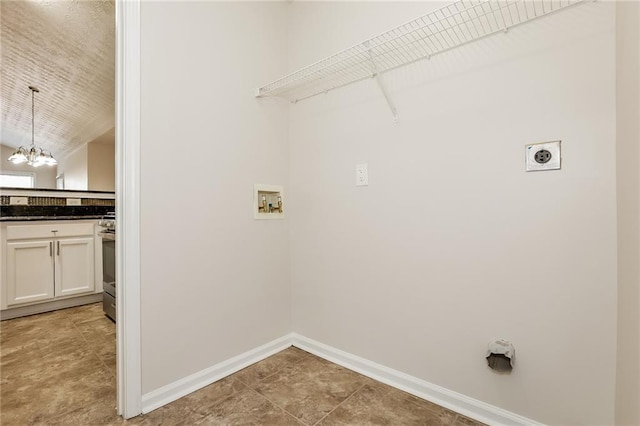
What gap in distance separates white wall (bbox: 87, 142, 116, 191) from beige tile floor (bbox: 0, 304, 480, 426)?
4.13 m

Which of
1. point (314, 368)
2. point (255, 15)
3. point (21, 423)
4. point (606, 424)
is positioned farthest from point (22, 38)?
point (606, 424)

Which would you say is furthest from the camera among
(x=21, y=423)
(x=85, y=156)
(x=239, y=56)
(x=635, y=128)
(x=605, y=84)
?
(x=85, y=156)

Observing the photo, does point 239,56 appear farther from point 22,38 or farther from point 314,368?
point 22,38

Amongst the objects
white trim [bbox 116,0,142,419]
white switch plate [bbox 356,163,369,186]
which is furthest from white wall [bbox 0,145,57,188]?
white switch plate [bbox 356,163,369,186]

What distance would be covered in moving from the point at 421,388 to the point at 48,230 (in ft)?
11.6

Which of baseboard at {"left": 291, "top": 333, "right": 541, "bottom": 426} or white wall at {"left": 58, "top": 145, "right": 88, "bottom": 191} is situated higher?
white wall at {"left": 58, "top": 145, "right": 88, "bottom": 191}

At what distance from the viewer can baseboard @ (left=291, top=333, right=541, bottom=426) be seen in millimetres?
1185

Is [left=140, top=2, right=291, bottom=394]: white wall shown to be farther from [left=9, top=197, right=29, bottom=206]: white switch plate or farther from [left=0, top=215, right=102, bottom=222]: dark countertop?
[left=9, top=197, right=29, bottom=206]: white switch plate

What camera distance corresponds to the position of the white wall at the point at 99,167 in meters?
5.20

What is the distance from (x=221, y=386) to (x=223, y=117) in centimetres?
146

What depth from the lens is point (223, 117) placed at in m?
1.62

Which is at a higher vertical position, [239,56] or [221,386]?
[239,56]

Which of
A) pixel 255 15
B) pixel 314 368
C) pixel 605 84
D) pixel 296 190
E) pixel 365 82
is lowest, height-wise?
pixel 314 368

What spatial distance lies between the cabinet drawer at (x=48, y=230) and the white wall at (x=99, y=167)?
2528 mm
